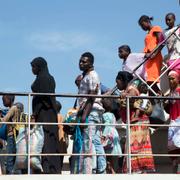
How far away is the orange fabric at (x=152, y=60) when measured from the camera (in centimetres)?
1150

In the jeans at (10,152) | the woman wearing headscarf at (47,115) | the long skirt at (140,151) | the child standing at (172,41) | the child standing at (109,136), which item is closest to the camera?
the woman wearing headscarf at (47,115)

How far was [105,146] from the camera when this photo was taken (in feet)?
32.3

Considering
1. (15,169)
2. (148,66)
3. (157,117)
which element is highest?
(148,66)

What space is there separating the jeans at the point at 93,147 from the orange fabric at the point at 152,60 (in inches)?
82.7

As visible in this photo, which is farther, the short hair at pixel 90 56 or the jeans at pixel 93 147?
the short hair at pixel 90 56

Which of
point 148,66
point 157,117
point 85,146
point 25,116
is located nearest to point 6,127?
point 25,116

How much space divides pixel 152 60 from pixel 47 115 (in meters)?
2.64

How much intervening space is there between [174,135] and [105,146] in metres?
0.85

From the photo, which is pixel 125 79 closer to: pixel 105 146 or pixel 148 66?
pixel 105 146

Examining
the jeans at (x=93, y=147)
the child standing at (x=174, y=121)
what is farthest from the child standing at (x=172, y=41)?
the jeans at (x=93, y=147)
